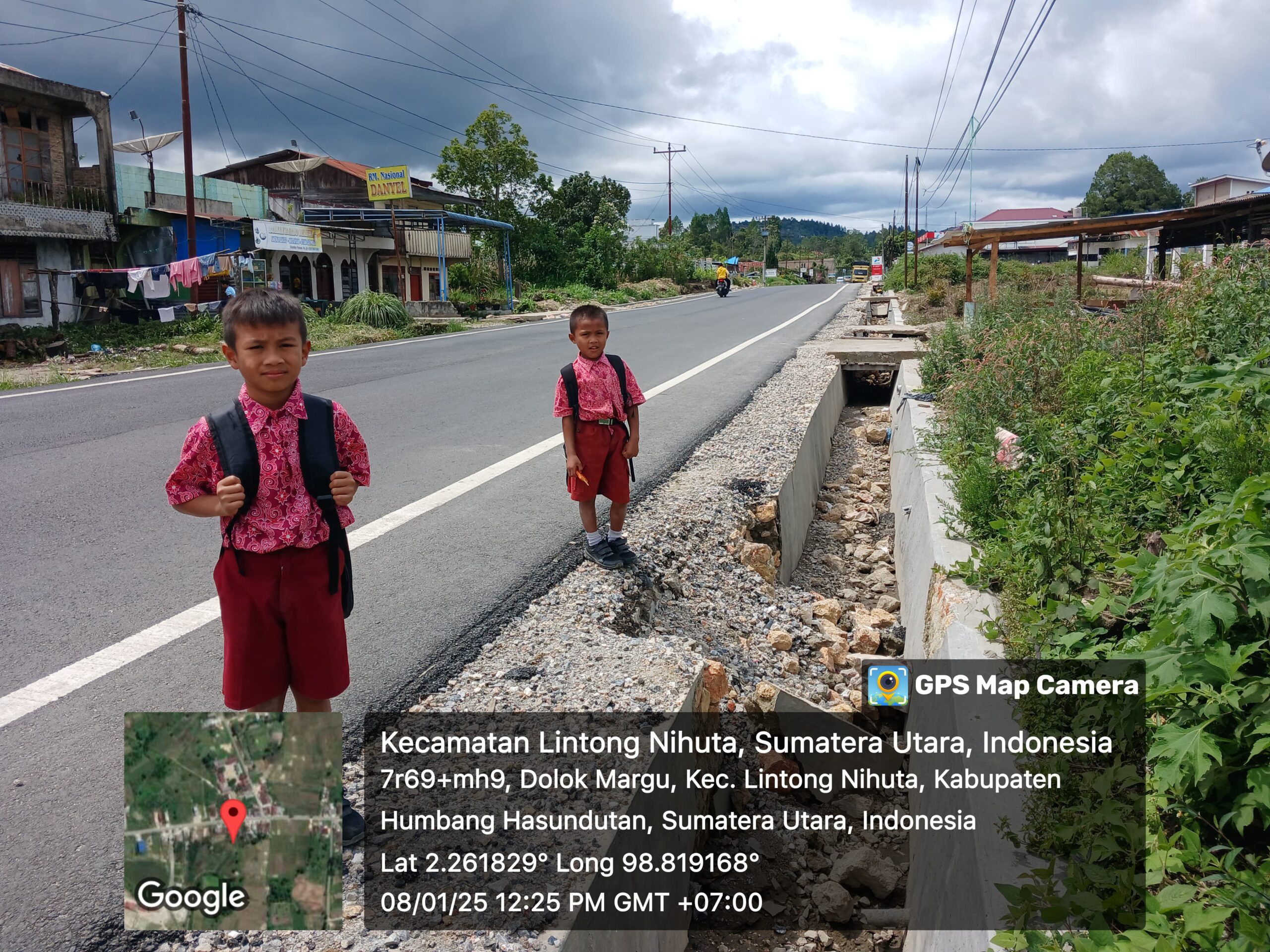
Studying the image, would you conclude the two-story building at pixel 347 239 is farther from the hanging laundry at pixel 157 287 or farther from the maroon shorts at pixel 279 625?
the maroon shorts at pixel 279 625

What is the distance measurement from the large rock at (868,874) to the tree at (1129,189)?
3998 inches

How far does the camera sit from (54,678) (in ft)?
11.8

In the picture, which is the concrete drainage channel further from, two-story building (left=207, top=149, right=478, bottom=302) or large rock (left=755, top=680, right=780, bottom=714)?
two-story building (left=207, top=149, right=478, bottom=302)

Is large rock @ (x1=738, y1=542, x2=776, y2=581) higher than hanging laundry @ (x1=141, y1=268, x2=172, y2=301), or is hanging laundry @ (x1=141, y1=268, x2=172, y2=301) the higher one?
hanging laundry @ (x1=141, y1=268, x2=172, y2=301)

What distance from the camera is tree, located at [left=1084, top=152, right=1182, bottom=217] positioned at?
92812 mm

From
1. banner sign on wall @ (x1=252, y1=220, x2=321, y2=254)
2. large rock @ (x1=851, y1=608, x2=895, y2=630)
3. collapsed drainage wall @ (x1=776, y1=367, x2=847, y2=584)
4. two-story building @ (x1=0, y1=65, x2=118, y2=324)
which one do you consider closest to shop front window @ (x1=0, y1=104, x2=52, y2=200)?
two-story building @ (x1=0, y1=65, x2=118, y2=324)

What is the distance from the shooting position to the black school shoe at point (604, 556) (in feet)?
16.2

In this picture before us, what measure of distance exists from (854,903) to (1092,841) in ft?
4.80

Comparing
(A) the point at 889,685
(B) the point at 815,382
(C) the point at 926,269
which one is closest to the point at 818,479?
(B) the point at 815,382

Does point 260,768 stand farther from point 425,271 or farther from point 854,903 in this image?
point 425,271

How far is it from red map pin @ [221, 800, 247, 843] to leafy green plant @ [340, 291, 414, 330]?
23.1 m

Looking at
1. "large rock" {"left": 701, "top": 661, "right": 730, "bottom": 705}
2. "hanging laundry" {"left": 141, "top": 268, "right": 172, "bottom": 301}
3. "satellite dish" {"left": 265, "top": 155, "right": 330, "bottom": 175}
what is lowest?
"large rock" {"left": 701, "top": 661, "right": 730, "bottom": 705}

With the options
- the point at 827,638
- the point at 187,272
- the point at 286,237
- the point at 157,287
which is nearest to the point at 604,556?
the point at 827,638

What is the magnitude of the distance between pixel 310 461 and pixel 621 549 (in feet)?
8.59
